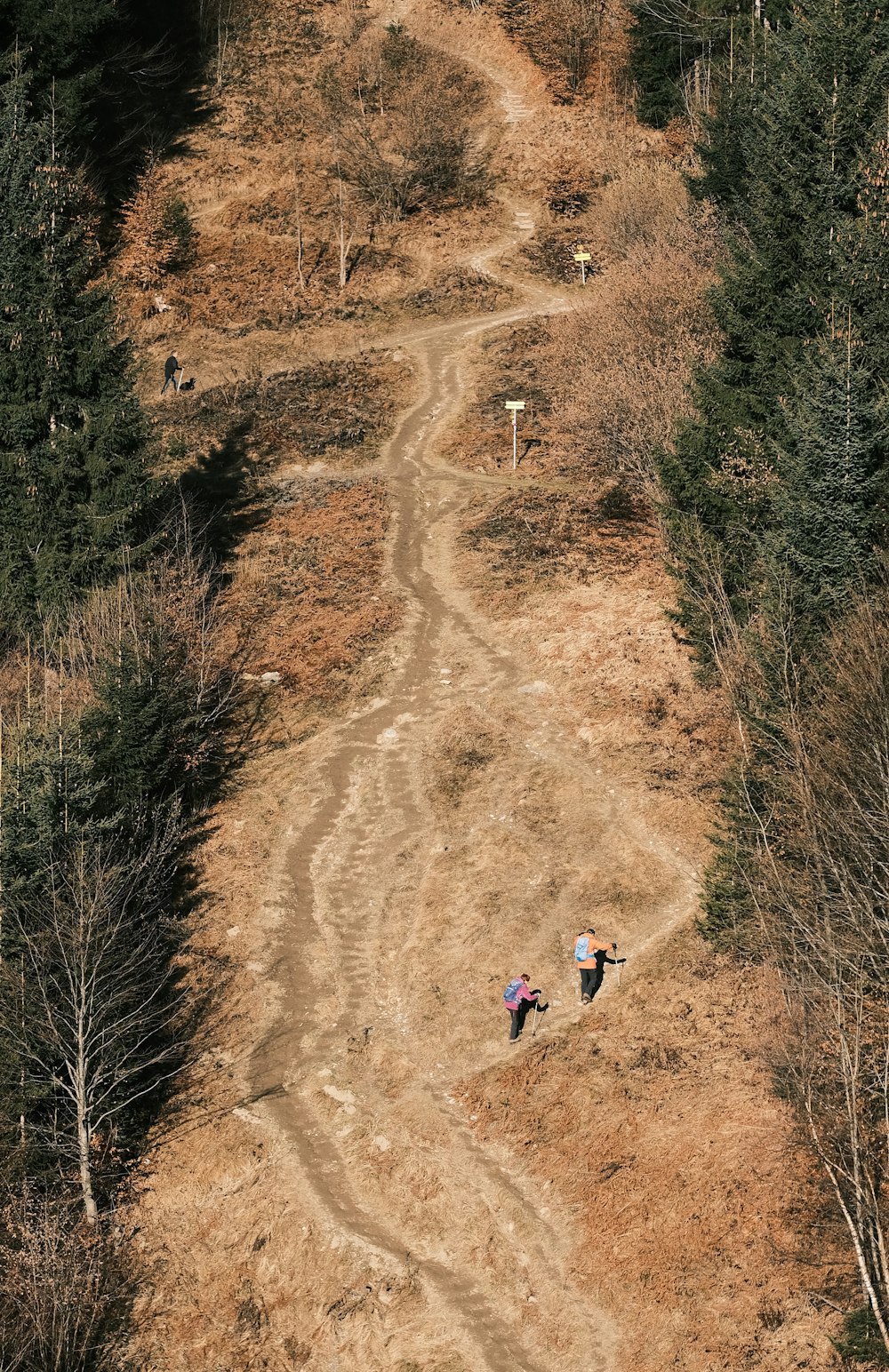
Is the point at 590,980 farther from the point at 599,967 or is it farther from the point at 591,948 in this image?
the point at 591,948

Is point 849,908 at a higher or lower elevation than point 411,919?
higher

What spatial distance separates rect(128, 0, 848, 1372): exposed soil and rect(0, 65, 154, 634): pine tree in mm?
5224

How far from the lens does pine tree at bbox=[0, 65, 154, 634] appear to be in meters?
43.8

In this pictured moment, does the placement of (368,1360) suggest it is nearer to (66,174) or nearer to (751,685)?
(751,685)

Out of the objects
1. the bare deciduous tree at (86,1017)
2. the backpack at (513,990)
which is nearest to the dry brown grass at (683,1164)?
the backpack at (513,990)

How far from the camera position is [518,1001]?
29.9m

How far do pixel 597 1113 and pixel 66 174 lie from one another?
49.9 m

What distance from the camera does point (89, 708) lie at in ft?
120

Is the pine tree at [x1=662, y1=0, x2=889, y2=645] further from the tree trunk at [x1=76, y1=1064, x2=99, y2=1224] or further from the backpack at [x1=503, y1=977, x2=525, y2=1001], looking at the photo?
the tree trunk at [x1=76, y1=1064, x2=99, y2=1224]

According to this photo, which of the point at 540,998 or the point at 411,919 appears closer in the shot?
the point at 540,998

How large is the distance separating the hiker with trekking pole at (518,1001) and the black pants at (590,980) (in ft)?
3.24

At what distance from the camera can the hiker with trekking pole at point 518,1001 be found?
1180 inches

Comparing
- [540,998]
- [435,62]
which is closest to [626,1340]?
[540,998]

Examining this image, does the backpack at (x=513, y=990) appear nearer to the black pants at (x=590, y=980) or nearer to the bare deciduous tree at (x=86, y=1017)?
the black pants at (x=590, y=980)
